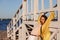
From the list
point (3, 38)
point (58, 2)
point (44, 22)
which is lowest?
point (3, 38)

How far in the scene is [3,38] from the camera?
12.1 meters

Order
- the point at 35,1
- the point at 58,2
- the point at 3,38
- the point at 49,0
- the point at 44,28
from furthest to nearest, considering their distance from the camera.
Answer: the point at 3,38
the point at 35,1
the point at 49,0
the point at 58,2
the point at 44,28

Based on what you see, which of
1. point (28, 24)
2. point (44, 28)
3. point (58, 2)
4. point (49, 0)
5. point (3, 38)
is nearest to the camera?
point (44, 28)

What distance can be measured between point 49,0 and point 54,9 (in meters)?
0.27

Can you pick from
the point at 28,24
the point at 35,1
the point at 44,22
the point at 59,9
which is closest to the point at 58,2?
the point at 59,9

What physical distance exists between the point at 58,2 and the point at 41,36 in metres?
0.80

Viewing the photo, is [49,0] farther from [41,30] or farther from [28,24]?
[28,24]

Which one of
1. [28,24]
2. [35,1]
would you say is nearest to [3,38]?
[28,24]

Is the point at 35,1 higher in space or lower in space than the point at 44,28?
higher

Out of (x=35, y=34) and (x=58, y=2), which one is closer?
(x=35, y=34)

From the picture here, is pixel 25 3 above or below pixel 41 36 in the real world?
above

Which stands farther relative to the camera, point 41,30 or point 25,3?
point 25,3

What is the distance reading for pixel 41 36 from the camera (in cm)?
408

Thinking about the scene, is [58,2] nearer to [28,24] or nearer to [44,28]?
[44,28]
